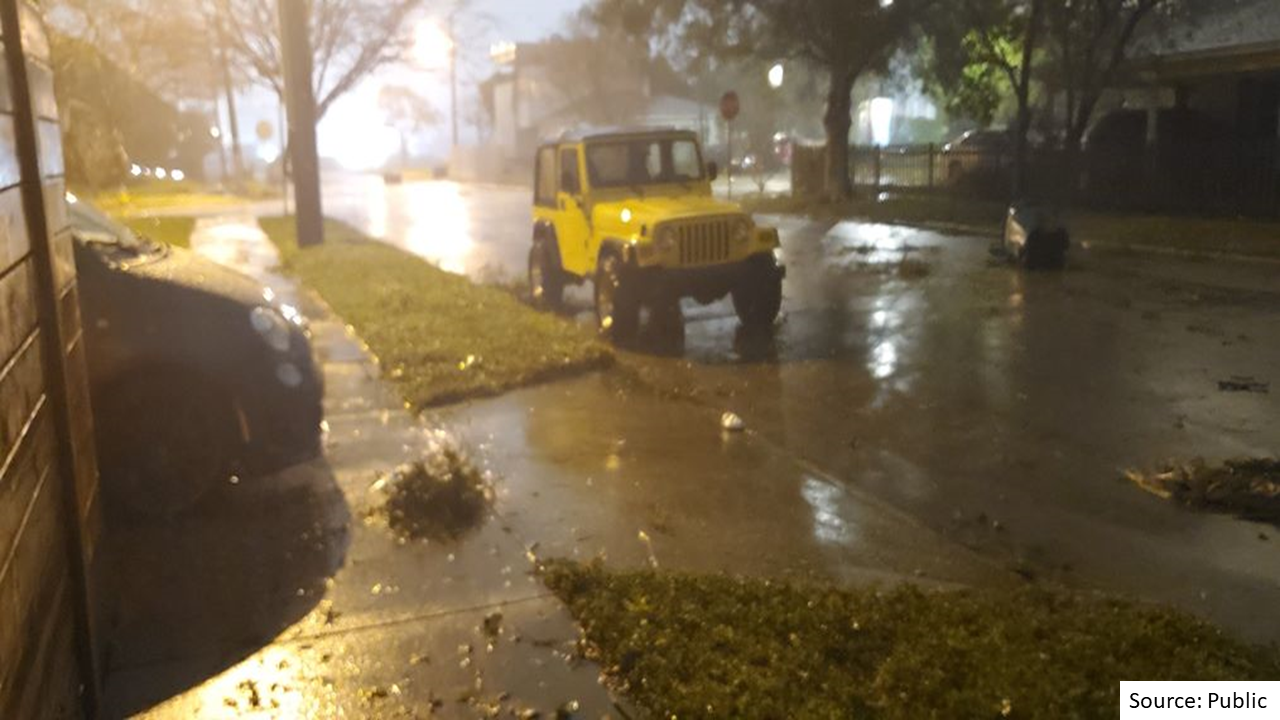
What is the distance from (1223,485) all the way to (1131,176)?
20.1m

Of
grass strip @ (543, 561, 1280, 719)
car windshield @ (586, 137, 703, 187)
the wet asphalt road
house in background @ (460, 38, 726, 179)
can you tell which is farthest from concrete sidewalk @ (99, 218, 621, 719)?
house in background @ (460, 38, 726, 179)

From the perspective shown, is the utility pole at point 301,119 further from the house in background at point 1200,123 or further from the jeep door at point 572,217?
the house in background at point 1200,123

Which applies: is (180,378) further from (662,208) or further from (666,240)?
(662,208)

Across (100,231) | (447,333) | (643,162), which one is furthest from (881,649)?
(643,162)

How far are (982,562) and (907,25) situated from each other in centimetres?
2533

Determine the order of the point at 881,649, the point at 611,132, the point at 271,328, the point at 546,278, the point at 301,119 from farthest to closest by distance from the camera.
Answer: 1. the point at 301,119
2. the point at 546,278
3. the point at 611,132
4. the point at 271,328
5. the point at 881,649

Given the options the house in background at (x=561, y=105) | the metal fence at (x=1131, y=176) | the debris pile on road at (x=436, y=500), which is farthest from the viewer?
the house in background at (x=561, y=105)

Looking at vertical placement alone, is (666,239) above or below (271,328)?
above

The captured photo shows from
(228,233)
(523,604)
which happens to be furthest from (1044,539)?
(228,233)

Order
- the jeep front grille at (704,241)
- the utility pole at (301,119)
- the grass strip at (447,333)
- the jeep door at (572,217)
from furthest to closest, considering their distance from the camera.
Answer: the utility pole at (301,119) < the jeep door at (572,217) < the jeep front grille at (704,241) < the grass strip at (447,333)

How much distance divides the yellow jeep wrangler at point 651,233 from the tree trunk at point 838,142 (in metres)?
19.1

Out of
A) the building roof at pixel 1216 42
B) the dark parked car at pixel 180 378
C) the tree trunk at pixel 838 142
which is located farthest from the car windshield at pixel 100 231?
the tree trunk at pixel 838 142

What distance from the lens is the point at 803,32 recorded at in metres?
29.1

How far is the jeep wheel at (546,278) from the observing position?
546 inches
